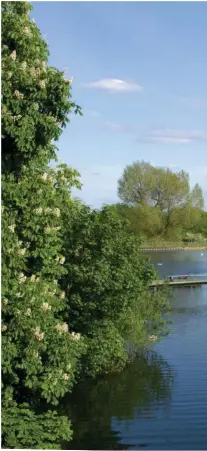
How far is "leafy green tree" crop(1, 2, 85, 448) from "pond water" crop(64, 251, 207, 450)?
23.6 feet

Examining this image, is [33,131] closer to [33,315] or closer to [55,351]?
[33,315]

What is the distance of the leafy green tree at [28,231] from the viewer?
8164mm

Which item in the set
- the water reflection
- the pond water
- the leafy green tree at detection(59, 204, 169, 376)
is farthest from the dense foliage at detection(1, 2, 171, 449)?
the leafy green tree at detection(59, 204, 169, 376)

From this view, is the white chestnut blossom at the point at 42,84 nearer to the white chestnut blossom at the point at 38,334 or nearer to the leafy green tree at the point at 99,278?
the white chestnut blossom at the point at 38,334

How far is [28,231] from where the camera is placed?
9.01 meters

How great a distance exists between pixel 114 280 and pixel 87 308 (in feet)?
3.72

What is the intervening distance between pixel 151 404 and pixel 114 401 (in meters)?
1.18

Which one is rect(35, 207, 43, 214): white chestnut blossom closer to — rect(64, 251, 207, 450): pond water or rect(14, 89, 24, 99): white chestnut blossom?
rect(14, 89, 24, 99): white chestnut blossom

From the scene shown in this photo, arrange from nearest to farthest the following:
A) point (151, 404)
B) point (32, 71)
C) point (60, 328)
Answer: point (32, 71) < point (60, 328) < point (151, 404)

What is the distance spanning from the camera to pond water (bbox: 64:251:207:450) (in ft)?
52.3

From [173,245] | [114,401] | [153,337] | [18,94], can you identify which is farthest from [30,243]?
[173,245]

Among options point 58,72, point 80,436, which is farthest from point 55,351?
point 80,436

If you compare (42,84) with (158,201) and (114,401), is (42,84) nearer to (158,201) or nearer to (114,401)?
(114,401)

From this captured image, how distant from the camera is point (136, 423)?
1711 centimetres
